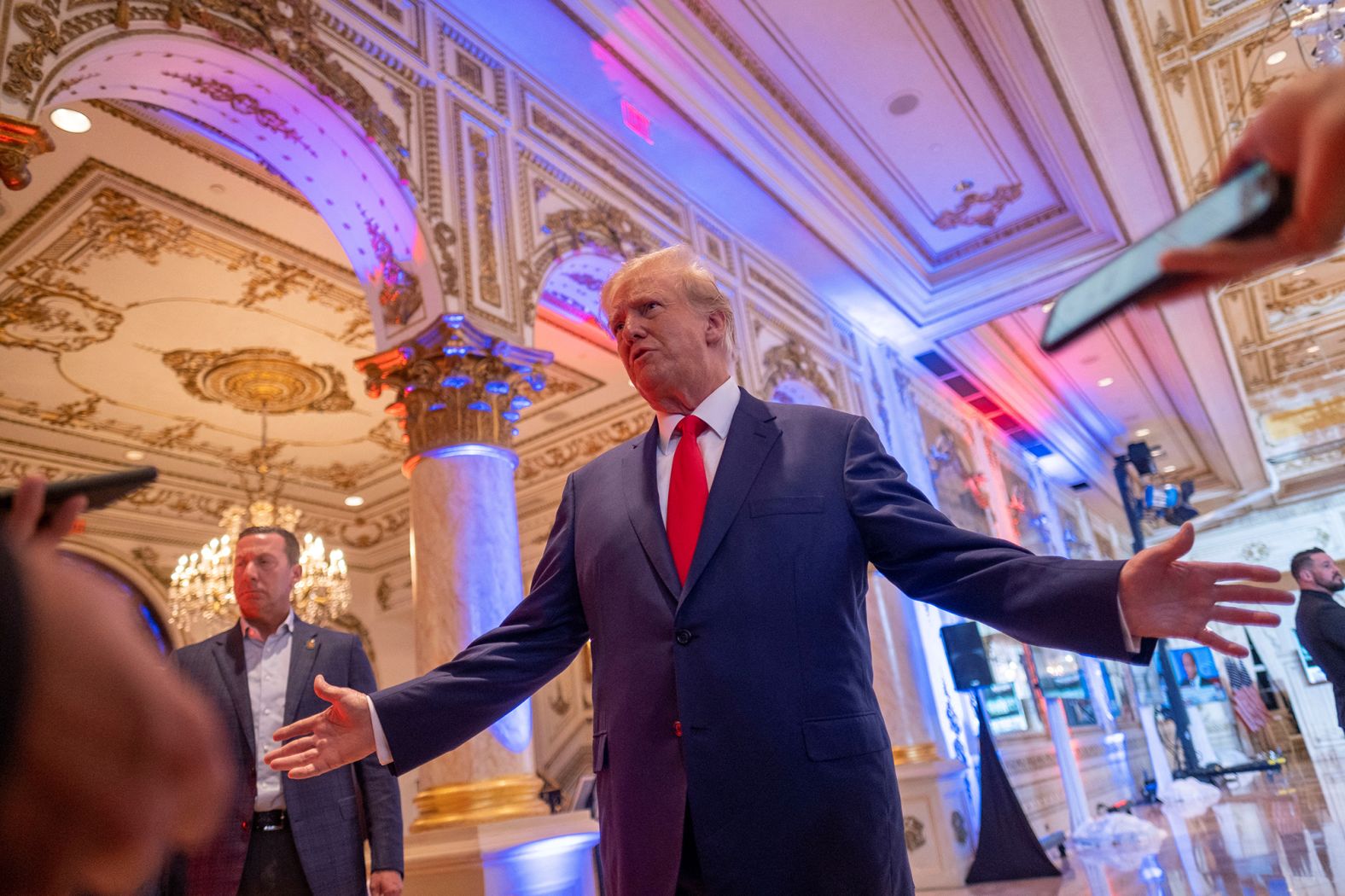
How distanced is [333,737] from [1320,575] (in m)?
4.48

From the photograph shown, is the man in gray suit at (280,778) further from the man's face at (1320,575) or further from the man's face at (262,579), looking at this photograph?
the man's face at (1320,575)

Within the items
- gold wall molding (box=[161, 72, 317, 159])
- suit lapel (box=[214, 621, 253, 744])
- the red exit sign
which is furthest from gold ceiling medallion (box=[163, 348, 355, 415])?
suit lapel (box=[214, 621, 253, 744])

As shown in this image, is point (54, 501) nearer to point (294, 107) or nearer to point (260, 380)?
point (294, 107)

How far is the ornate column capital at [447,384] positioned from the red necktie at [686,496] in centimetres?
257

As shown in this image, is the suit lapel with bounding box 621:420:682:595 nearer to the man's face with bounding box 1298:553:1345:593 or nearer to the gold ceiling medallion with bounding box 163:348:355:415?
the man's face with bounding box 1298:553:1345:593

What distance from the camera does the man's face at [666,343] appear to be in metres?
1.79

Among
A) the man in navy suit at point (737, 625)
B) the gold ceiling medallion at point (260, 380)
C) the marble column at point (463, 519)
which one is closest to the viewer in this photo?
the man in navy suit at point (737, 625)

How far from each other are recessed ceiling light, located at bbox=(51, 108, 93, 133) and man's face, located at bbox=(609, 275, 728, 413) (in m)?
4.64

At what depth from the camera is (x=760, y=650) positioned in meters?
1.47

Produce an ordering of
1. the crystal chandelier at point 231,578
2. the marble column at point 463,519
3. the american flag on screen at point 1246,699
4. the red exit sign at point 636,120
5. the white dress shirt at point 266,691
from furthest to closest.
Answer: the american flag on screen at point 1246,699
the crystal chandelier at point 231,578
the red exit sign at point 636,120
the marble column at point 463,519
the white dress shirt at point 266,691

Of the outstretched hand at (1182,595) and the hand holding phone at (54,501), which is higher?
the hand holding phone at (54,501)

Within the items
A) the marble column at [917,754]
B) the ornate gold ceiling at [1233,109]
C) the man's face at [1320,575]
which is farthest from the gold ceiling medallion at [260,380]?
the man's face at [1320,575]

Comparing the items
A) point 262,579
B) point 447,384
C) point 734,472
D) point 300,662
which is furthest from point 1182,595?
point 447,384

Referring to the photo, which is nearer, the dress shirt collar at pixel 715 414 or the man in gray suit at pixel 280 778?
the dress shirt collar at pixel 715 414
